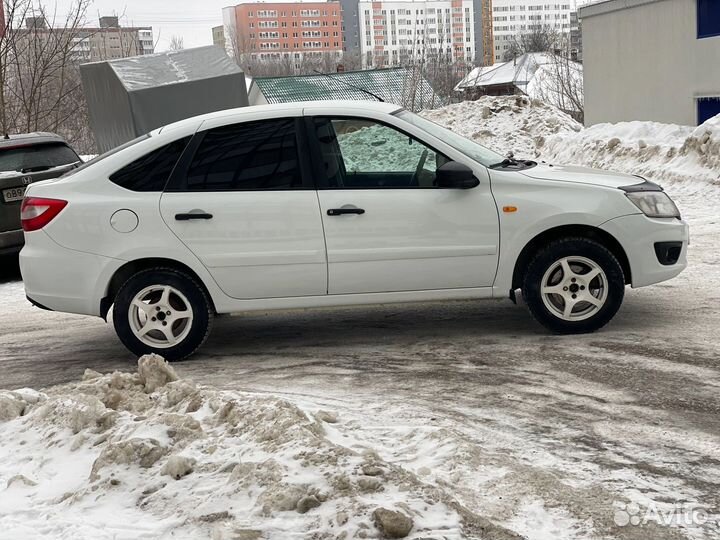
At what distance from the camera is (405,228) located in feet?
21.4

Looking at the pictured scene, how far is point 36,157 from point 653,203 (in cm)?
781

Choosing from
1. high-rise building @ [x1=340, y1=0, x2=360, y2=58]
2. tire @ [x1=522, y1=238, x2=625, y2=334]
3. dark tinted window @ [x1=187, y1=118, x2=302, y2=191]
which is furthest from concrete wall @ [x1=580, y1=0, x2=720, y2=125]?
high-rise building @ [x1=340, y1=0, x2=360, y2=58]

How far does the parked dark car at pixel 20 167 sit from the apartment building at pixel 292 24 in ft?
550

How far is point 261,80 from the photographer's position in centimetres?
4684

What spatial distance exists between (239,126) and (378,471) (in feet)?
12.0

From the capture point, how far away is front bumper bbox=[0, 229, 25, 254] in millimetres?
11086

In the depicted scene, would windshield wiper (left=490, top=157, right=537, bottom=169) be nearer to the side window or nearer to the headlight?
the side window

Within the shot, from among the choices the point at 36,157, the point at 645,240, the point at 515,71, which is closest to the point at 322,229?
the point at 645,240

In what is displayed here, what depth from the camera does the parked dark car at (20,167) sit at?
11.1m

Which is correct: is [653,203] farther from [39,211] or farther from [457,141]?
[39,211]

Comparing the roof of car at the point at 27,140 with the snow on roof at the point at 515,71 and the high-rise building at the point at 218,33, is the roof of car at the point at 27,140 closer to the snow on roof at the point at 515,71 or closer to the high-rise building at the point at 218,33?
Result: the snow on roof at the point at 515,71

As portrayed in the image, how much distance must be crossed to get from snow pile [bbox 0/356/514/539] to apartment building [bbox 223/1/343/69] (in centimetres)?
17526

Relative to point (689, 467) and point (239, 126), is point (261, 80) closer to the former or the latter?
point (239, 126)

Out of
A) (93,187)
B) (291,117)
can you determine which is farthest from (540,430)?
(93,187)
